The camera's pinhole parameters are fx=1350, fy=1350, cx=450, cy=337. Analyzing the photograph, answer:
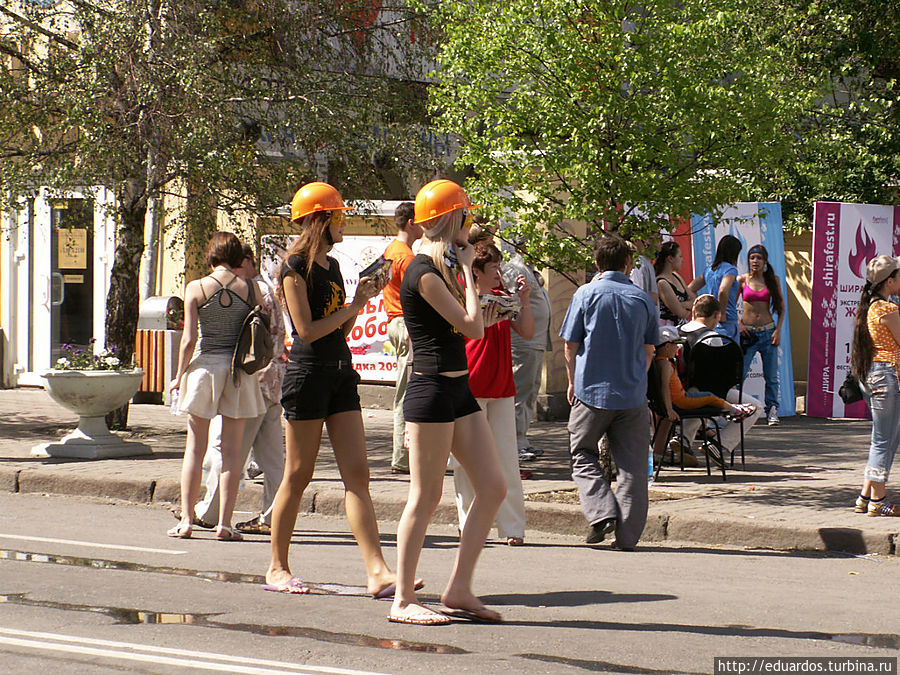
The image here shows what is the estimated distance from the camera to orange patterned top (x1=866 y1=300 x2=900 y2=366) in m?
9.04

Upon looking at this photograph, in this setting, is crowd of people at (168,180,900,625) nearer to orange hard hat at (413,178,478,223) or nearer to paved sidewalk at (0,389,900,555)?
orange hard hat at (413,178,478,223)

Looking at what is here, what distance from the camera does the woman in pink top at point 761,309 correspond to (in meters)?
14.9

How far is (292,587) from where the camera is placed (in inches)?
264

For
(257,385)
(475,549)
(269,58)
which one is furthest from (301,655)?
(269,58)

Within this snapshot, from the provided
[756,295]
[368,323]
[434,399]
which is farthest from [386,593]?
[368,323]

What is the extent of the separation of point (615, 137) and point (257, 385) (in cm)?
345

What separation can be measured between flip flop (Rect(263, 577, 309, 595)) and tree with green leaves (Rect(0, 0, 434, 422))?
580 centimetres

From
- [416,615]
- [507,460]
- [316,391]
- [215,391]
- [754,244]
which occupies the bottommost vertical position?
[416,615]

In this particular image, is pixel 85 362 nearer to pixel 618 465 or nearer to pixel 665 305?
pixel 665 305

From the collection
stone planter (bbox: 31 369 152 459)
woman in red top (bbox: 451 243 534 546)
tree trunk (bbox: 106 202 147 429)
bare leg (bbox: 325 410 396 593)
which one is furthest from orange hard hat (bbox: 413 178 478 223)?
tree trunk (bbox: 106 202 147 429)

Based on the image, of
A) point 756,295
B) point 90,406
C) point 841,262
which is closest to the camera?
point 90,406

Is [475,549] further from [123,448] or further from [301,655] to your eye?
[123,448]

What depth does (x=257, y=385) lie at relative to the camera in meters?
8.80

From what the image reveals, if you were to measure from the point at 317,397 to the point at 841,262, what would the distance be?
9.98 meters
